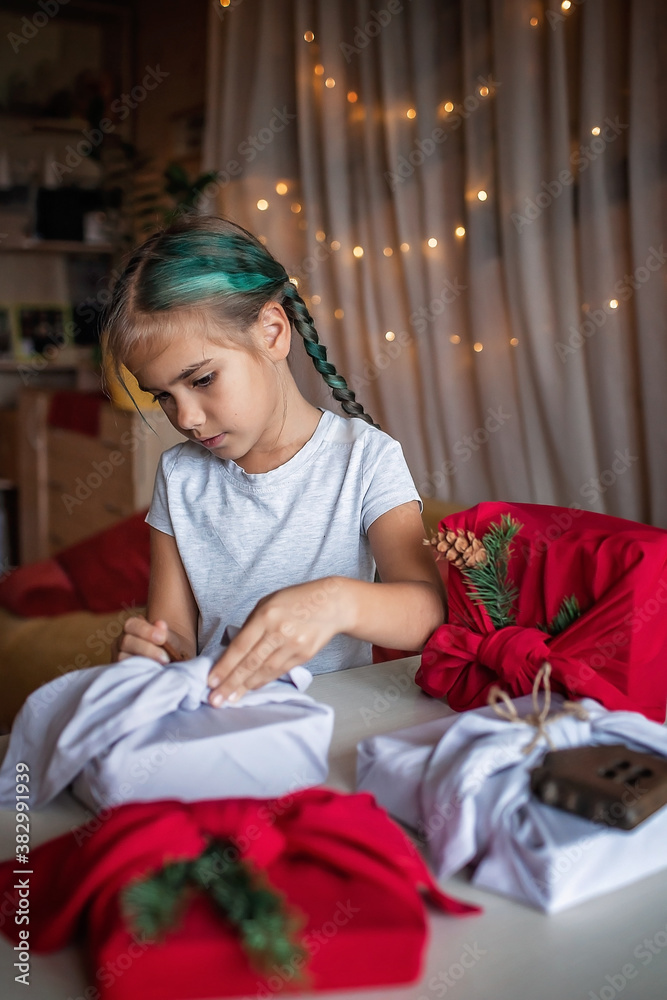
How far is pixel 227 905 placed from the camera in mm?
467

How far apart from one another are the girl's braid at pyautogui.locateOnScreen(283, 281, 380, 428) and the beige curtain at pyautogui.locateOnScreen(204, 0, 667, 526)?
0.06 metres

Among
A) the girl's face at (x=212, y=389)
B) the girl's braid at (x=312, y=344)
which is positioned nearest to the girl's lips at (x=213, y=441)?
the girl's face at (x=212, y=389)

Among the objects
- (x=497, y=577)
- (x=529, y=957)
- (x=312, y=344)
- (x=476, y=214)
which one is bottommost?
(x=529, y=957)

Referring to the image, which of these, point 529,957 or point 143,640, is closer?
point 529,957

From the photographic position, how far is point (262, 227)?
3066mm

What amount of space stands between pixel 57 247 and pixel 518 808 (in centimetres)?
414

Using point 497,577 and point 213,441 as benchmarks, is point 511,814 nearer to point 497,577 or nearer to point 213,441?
point 497,577

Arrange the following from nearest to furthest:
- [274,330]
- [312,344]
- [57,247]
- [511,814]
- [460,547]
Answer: [511,814] → [460,547] → [274,330] → [312,344] → [57,247]

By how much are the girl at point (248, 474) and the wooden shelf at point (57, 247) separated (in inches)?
130

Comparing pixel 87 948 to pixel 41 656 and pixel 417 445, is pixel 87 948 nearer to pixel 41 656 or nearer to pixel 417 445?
pixel 41 656

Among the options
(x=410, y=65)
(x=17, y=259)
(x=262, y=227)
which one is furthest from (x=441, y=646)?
(x=17, y=259)

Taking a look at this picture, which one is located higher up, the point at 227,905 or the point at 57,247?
the point at 57,247

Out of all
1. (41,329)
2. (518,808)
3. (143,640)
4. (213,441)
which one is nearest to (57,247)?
(41,329)

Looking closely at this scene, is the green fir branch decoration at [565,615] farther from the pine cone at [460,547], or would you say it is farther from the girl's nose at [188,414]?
the girl's nose at [188,414]
